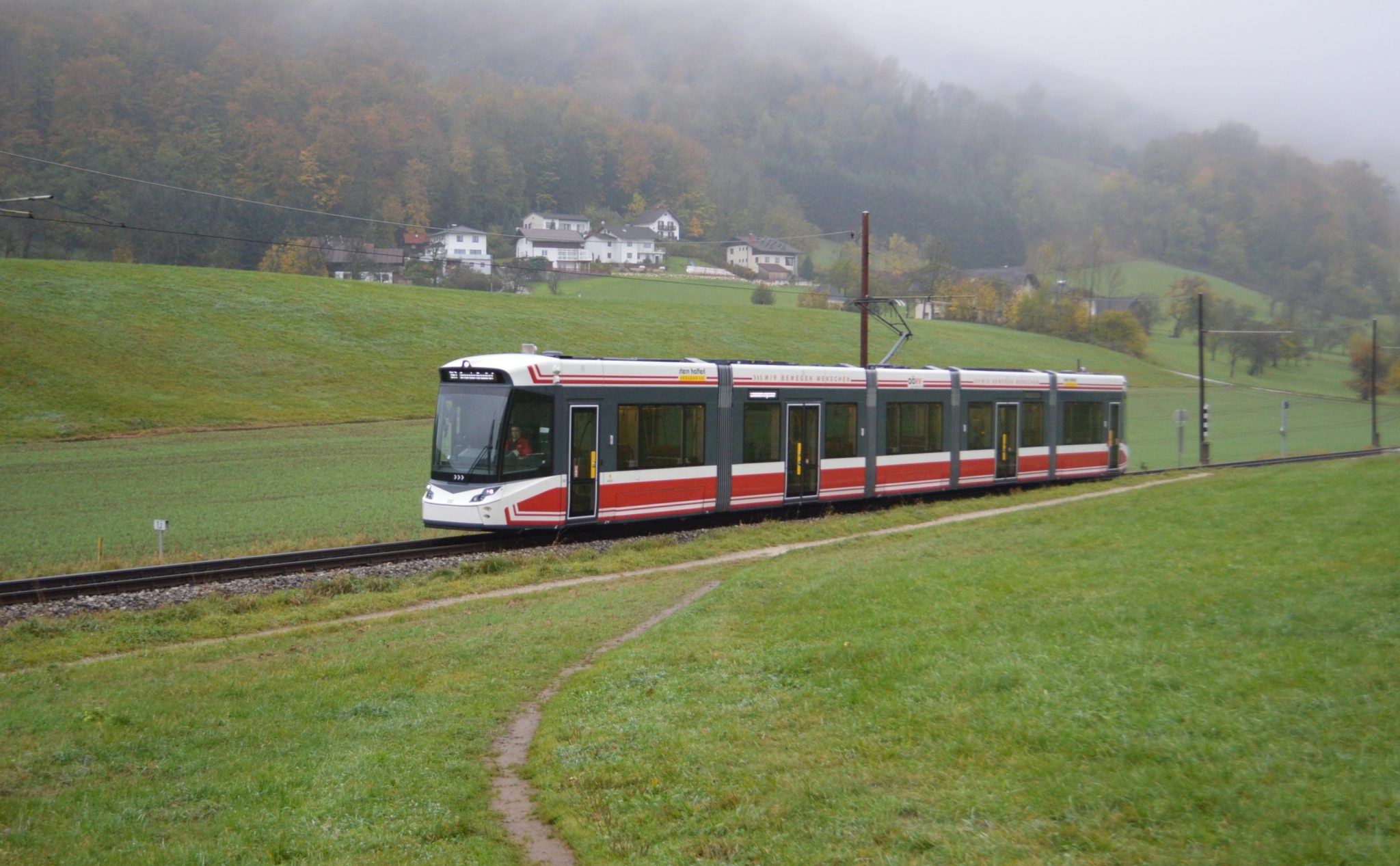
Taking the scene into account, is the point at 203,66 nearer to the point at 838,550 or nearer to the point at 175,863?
the point at 838,550

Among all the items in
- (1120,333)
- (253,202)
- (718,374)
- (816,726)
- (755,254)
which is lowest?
(816,726)

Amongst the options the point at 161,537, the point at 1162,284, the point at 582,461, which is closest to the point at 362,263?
the point at 161,537

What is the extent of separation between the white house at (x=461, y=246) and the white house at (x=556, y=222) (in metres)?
13.6

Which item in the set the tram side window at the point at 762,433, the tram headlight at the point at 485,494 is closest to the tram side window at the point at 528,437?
the tram headlight at the point at 485,494

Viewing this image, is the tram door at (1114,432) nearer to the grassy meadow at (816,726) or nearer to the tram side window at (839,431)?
the tram side window at (839,431)

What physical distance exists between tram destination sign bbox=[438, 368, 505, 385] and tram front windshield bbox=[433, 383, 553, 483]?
0.37 feet

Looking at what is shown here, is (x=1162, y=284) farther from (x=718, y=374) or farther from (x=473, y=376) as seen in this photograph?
(x=473, y=376)

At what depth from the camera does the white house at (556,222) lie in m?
128

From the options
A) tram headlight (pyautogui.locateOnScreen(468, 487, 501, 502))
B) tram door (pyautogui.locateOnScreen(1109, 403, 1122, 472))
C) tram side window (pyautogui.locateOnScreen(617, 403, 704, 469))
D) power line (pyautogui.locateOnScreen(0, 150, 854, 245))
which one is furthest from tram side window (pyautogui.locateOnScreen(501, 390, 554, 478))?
power line (pyautogui.locateOnScreen(0, 150, 854, 245))

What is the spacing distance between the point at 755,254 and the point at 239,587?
118656mm

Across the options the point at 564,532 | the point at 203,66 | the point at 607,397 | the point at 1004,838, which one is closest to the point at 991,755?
the point at 1004,838

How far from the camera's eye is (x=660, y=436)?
22922 millimetres

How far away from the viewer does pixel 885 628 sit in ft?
35.0

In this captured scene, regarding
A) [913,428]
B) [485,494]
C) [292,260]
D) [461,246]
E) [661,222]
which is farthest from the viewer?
[661,222]
